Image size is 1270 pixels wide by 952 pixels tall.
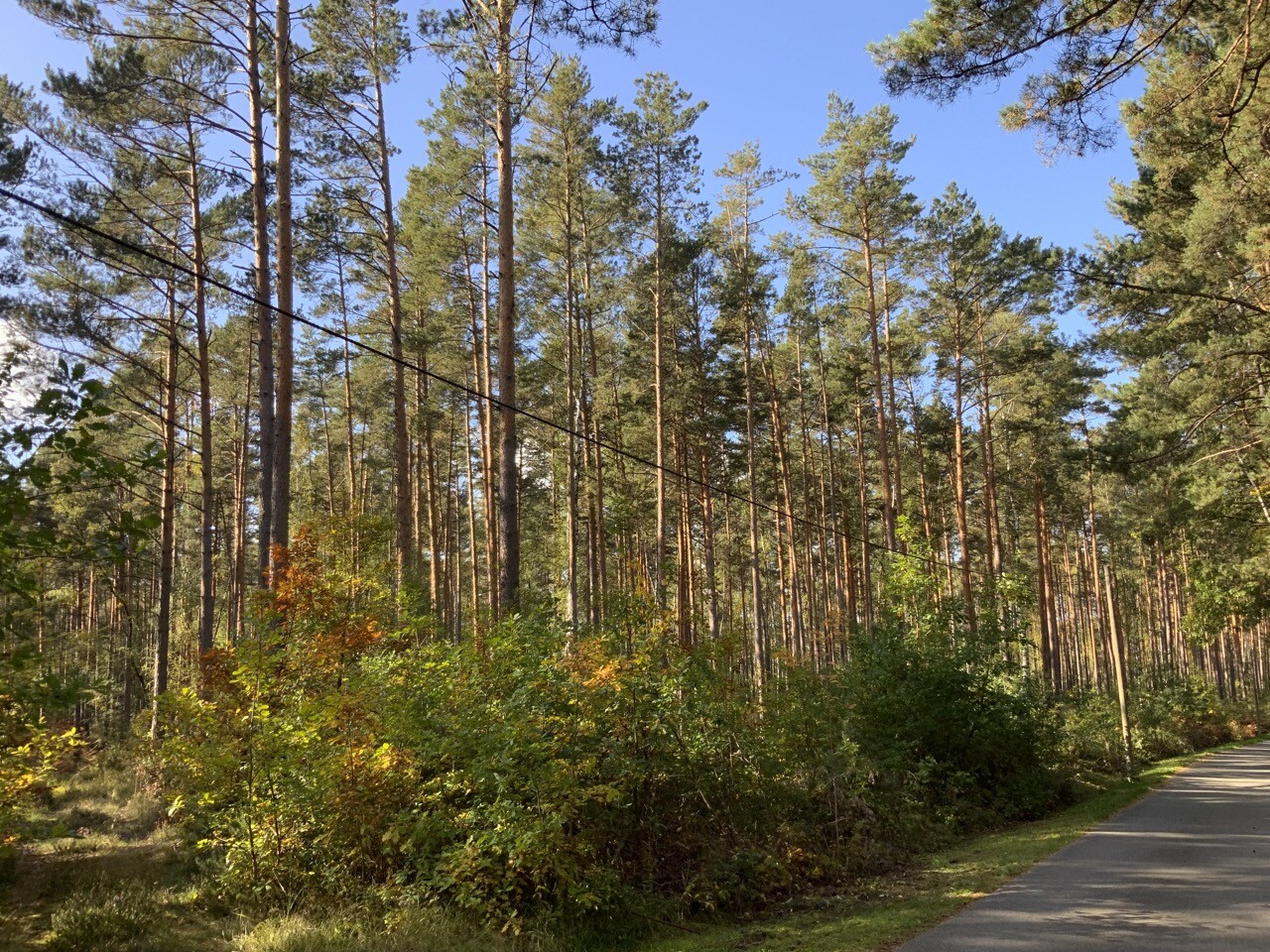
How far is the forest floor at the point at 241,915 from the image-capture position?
603 cm

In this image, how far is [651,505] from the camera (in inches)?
1136

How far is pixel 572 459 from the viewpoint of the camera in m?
19.7

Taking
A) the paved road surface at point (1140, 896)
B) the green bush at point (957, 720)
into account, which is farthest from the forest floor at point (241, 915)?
the green bush at point (957, 720)

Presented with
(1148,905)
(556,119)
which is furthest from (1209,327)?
(556,119)

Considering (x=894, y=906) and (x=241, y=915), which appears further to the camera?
(x=894, y=906)

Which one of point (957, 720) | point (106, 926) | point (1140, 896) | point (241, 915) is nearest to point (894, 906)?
point (1140, 896)

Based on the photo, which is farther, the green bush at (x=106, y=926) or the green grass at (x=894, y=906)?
the green grass at (x=894, y=906)

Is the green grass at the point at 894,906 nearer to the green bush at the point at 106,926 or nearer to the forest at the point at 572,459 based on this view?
the forest at the point at 572,459

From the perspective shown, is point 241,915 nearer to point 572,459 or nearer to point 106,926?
point 106,926

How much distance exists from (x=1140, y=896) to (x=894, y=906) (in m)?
2.28

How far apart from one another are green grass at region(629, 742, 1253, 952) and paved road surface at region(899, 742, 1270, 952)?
259 millimetres

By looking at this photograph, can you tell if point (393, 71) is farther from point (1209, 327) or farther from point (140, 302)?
point (1209, 327)

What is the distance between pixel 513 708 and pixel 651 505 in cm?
2139

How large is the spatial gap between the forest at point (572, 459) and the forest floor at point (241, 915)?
0.15m
